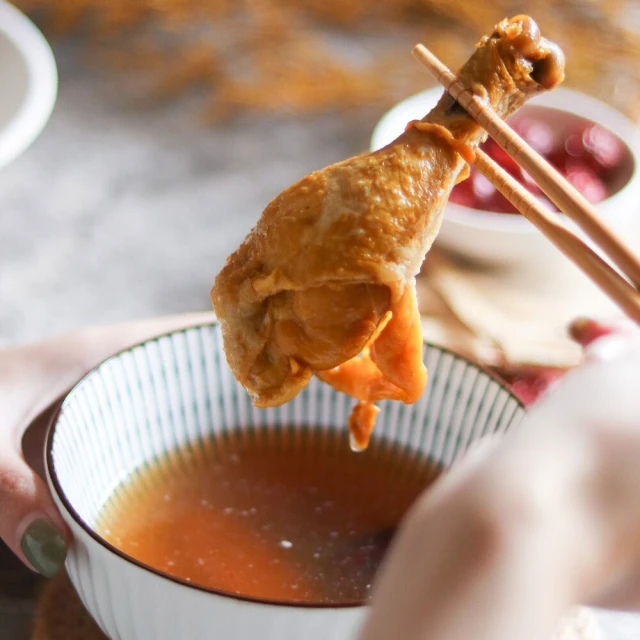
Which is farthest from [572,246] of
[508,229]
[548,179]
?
[508,229]

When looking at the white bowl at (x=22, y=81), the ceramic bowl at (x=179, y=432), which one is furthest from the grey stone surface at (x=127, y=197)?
the ceramic bowl at (x=179, y=432)

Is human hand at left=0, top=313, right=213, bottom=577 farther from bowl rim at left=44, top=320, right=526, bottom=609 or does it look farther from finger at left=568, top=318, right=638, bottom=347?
finger at left=568, top=318, right=638, bottom=347

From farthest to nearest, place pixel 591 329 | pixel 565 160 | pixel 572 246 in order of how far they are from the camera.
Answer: pixel 565 160 → pixel 591 329 → pixel 572 246

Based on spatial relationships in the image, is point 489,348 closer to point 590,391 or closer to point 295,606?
point 295,606

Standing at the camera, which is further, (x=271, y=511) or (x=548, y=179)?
(x=271, y=511)

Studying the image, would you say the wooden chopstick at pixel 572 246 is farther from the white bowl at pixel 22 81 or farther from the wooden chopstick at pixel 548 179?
the white bowl at pixel 22 81

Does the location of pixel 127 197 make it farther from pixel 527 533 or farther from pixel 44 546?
pixel 527 533

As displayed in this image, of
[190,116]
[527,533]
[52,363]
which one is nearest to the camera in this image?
[527,533]
